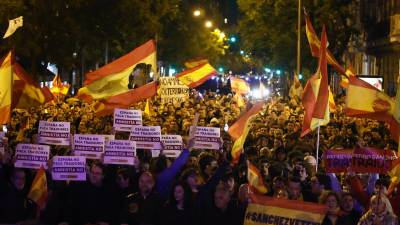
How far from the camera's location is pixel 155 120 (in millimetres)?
21219

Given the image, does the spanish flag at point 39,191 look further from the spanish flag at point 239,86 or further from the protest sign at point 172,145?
the spanish flag at point 239,86

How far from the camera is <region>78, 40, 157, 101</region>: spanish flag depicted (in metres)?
17.4

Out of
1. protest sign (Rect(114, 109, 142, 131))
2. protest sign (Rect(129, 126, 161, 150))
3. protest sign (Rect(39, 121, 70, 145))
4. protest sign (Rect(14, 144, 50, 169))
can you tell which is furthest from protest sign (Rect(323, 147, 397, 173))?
protest sign (Rect(39, 121, 70, 145))

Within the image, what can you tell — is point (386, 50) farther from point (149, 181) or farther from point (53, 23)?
point (149, 181)

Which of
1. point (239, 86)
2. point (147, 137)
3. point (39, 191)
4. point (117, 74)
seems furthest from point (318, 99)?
point (239, 86)

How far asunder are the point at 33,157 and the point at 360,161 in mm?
4262

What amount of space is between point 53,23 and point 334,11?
1620cm

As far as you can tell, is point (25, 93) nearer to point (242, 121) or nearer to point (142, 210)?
point (242, 121)

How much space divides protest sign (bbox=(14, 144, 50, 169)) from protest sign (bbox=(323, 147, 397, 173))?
3725 millimetres

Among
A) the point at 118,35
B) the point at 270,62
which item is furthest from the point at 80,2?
the point at 270,62

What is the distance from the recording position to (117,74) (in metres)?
17.4

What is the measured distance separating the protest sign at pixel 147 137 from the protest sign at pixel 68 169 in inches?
117

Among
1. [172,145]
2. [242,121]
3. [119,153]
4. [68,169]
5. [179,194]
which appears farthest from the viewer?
[172,145]

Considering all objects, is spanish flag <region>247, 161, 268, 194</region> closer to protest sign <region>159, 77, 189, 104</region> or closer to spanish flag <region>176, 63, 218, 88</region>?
protest sign <region>159, 77, 189, 104</region>
